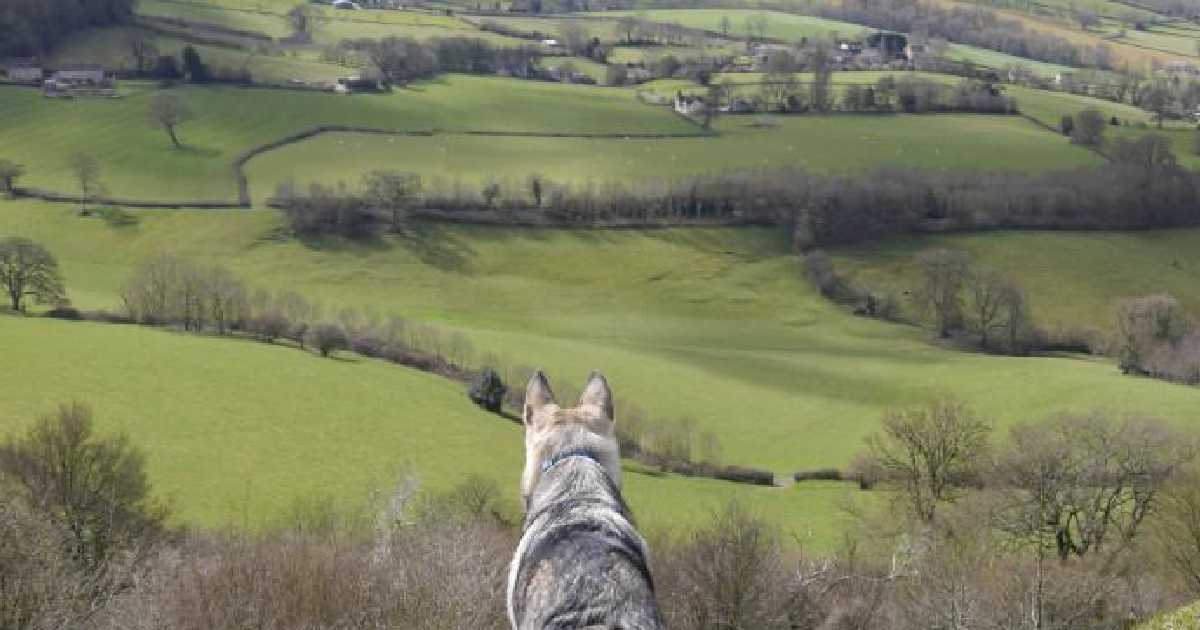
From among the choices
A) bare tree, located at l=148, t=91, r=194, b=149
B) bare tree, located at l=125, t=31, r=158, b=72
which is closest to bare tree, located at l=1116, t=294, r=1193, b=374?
bare tree, located at l=148, t=91, r=194, b=149

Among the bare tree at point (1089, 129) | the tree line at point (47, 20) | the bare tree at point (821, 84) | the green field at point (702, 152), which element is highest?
the tree line at point (47, 20)

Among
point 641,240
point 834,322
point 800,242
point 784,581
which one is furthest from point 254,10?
point 784,581

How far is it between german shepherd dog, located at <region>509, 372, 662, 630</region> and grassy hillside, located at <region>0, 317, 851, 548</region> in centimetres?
3649

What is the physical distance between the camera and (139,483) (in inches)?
1389

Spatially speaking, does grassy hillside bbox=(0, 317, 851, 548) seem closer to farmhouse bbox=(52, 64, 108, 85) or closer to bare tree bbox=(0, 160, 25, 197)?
bare tree bbox=(0, 160, 25, 197)

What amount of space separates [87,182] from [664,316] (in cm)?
5944

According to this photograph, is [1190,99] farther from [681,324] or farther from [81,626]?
[81,626]

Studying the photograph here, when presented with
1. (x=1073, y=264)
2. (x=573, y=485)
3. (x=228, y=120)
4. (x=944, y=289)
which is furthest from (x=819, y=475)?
(x=228, y=120)

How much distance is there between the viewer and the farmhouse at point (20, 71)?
131m

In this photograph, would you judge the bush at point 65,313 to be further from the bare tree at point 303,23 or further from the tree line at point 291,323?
the bare tree at point 303,23

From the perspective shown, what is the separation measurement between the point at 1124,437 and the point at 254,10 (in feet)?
555

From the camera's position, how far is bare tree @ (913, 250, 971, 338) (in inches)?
3312

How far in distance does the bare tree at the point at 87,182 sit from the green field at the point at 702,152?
14916 mm

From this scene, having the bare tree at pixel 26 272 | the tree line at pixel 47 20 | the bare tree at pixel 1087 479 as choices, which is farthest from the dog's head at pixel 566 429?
the tree line at pixel 47 20
